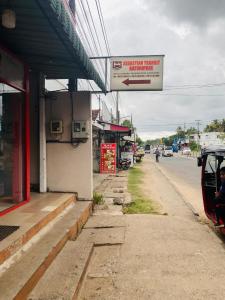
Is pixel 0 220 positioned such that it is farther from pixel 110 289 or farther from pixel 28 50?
pixel 28 50

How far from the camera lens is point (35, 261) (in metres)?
4.71

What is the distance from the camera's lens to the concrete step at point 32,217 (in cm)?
488

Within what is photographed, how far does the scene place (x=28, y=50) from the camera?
7301 millimetres

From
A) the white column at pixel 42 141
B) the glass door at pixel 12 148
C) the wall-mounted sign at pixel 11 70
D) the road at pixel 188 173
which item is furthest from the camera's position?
the road at pixel 188 173

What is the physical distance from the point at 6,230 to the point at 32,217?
0.91m

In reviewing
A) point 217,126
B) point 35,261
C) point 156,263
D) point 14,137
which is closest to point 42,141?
point 14,137

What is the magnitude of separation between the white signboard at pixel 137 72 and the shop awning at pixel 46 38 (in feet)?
12.6

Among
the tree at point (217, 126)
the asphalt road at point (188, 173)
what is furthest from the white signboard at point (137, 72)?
the tree at point (217, 126)

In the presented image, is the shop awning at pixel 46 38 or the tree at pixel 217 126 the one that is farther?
the tree at pixel 217 126

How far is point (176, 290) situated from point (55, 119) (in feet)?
19.8

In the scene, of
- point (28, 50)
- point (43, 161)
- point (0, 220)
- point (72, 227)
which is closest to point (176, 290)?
point (72, 227)

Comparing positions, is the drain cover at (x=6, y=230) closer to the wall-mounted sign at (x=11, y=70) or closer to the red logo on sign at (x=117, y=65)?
the wall-mounted sign at (x=11, y=70)

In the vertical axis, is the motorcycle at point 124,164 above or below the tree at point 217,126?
below

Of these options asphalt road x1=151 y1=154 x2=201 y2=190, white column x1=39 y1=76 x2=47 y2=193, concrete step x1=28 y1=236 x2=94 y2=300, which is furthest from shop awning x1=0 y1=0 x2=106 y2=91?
asphalt road x1=151 y1=154 x2=201 y2=190
